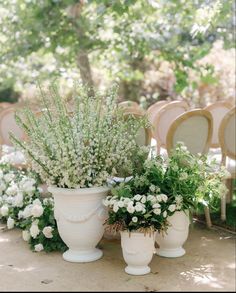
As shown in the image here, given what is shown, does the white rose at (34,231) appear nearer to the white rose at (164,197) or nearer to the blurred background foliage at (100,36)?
the white rose at (164,197)

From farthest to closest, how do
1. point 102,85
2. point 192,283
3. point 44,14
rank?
1. point 102,85
2. point 44,14
3. point 192,283

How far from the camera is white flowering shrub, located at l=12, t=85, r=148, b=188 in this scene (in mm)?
3488

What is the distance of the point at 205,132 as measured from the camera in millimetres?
4301

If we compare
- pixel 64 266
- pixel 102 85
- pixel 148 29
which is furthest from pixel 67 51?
pixel 64 266

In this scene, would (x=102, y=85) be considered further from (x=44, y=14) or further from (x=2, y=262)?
(x=2, y=262)

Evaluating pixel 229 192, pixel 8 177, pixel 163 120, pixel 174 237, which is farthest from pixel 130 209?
pixel 163 120

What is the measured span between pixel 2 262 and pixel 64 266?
45cm

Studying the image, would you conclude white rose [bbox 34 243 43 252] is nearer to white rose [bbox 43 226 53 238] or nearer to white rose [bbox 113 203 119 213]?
white rose [bbox 43 226 53 238]

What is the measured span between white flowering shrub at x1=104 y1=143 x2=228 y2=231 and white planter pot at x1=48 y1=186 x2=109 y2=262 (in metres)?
0.13

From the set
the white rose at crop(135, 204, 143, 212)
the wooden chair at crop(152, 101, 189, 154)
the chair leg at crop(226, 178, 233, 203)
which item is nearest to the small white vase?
the white rose at crop(135, 204, 143, 212)

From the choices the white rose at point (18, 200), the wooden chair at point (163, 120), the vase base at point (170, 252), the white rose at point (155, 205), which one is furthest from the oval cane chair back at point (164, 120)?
the white rose at point (155, 205)

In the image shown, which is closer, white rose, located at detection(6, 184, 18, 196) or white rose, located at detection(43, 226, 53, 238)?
white rose, located at detection(43, 226, 53, 238)

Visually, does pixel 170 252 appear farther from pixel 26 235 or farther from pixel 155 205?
pixel 26 235

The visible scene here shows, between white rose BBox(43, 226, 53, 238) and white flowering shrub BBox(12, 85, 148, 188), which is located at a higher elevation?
white flowering shrub BBox(12, 85, 148, 188)
